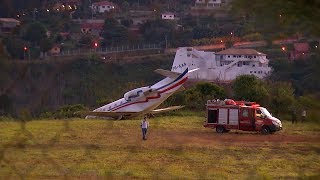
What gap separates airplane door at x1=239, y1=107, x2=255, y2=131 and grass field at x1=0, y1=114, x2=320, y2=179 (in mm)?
166

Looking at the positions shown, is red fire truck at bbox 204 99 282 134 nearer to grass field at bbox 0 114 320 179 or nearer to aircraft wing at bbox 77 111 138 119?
grass field at bbox 0 114 320 179

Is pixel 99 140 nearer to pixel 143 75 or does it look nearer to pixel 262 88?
pixel 262 88

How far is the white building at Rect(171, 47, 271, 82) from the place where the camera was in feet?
60.5

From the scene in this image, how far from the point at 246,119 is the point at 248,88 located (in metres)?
4.12

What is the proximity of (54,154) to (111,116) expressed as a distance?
806cm

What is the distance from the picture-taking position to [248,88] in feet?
53.0

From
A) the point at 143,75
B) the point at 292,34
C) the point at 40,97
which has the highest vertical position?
the point at 292,34

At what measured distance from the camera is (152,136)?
9.95 m

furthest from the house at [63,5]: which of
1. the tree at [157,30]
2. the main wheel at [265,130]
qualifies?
the tree at [157,30]

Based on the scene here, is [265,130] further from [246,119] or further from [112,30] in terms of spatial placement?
[112,30]

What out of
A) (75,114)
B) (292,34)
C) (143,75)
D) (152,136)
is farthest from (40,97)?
(143,75)

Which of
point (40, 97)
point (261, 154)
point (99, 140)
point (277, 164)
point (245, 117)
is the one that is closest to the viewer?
point (40, 97)

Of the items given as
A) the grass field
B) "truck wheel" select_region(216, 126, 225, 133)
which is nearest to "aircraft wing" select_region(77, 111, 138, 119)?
the grass field

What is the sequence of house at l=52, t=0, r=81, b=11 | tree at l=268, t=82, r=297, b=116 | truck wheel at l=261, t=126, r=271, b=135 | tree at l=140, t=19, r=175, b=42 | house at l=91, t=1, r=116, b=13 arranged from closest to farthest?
1. tree at l=268, t=82, r=297, b=116
2. house at l=52, t=0, r=81, b=11
3. truck wheel at l=261, t=126, r=271, b=135
4. house at l=91, t=1, r=116, b=13
5. tree at l=140, t=19, r=175, b=42
